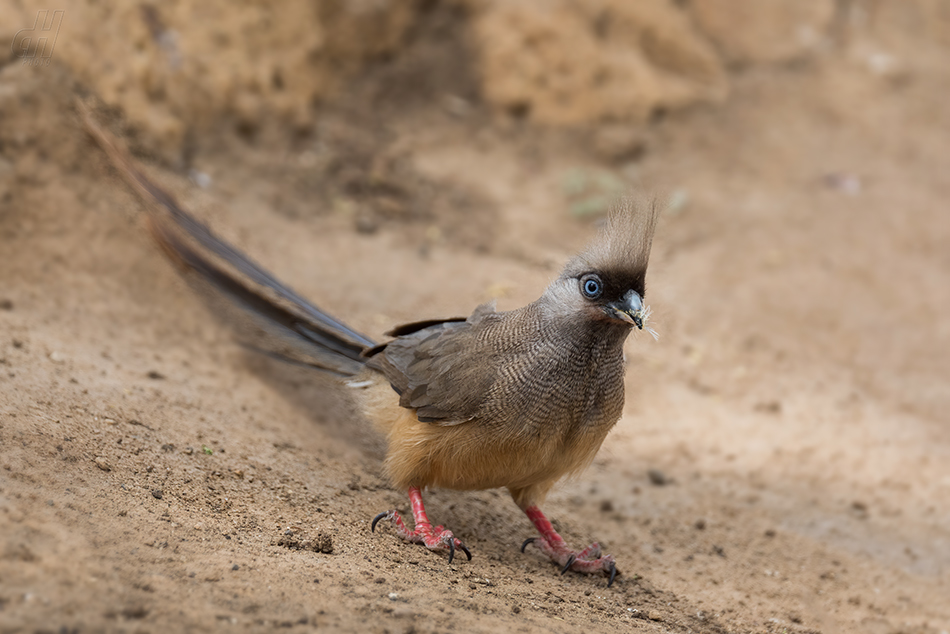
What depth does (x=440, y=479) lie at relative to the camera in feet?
13.1

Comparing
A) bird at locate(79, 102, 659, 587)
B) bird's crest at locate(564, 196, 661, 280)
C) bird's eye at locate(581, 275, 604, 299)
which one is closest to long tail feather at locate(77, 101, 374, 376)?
bird at locate(79, 102, 659, 587)

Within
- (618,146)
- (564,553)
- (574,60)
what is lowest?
(564,553)

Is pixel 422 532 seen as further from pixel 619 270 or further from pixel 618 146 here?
pixel 618 146

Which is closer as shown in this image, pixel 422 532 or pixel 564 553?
pixel 422 532

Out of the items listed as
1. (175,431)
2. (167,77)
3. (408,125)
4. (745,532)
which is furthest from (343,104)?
(745,532)

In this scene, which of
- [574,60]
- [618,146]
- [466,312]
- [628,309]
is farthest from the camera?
[574,60]

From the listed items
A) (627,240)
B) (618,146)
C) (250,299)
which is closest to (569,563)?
(627,240)

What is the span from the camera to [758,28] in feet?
32.1

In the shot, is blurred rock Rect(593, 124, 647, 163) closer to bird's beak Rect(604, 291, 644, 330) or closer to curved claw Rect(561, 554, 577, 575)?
bird's beak Rect(604, 291, 644, 330)

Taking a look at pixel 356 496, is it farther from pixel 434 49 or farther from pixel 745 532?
pixel 434 49

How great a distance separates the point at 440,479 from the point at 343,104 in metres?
5.81

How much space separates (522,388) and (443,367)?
50 centimetres

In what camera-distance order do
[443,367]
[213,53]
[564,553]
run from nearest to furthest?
[443,367] < [564,553] < [213,53]

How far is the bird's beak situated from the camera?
350 cm
